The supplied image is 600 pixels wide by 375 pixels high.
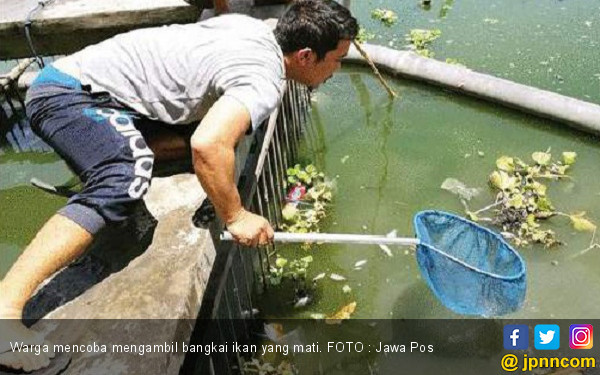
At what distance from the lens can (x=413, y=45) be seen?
7.71m

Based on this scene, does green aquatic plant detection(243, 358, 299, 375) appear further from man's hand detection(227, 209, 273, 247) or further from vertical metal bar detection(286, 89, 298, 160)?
vertical metal bar detection(286, 89, 298, 160)

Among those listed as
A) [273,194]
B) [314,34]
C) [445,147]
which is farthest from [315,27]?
[445,147]

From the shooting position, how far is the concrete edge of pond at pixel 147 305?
8.64 ft

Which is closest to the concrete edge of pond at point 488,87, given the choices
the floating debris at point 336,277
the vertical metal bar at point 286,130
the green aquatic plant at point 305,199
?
the vertical metal bar at point 286,130

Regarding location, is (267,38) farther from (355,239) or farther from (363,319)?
(363,319)

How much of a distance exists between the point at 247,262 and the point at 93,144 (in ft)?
5.84

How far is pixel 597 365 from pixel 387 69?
450 cm

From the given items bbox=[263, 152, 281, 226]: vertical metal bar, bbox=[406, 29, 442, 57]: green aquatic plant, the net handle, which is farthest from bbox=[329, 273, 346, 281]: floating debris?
bbox=[406, 29, 442, 57]: green aquatic plant

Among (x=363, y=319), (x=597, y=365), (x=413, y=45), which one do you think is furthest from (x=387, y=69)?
(x=597, y=365)

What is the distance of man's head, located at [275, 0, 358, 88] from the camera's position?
3.26m

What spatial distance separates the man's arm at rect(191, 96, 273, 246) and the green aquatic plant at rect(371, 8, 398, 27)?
20.5 ft

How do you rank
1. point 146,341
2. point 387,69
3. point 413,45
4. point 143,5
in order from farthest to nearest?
point 413,45 < point 387,69 < point 143,5 < point 146,341

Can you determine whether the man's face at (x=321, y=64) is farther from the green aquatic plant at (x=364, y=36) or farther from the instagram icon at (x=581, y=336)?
the green aquatic plant at (x=364, y=36)

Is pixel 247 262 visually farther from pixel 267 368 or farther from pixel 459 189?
pixel 459 189
